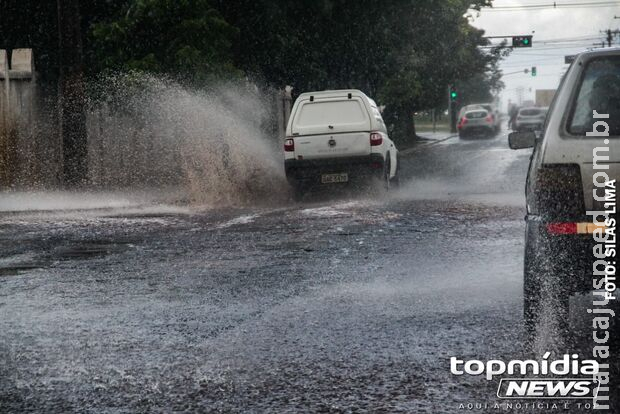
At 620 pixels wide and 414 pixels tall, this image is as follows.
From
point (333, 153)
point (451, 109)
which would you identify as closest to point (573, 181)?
point (333, 153)

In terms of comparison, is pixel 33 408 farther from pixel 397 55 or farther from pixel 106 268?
pixel 397 55

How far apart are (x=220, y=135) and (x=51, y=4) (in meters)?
5.41

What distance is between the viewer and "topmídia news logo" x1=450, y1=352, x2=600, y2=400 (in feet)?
15.9

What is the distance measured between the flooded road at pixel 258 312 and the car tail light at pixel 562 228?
716 millimetres

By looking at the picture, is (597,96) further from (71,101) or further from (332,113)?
(71,101)

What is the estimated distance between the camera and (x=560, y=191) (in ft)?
18.3

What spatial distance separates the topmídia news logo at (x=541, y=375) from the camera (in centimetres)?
484

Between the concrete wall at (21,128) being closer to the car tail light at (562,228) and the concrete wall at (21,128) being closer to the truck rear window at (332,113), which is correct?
the truck rear window at (332,113)

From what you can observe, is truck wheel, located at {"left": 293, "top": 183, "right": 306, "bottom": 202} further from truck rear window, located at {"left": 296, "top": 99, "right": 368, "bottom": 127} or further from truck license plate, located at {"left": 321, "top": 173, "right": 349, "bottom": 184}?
truck rear window, located at {"left": 296, "top": 99, "right": 368, "bottom": 127}

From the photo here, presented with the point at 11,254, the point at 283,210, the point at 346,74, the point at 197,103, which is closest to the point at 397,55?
the point at 346,74

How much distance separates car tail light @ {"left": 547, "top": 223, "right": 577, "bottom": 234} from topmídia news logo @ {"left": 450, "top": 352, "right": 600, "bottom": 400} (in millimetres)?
690

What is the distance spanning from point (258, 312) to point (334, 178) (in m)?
9.97

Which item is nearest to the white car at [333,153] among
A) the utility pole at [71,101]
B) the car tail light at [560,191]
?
the utility pole at [71,101]

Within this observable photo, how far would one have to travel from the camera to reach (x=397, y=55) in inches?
1099
